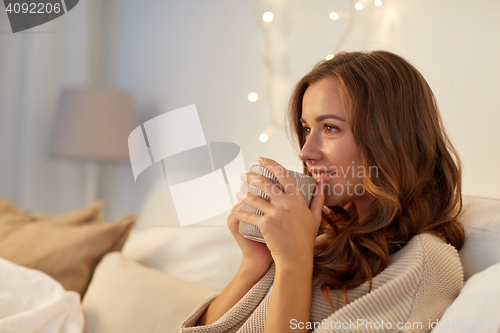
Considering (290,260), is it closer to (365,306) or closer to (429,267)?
(365,306)

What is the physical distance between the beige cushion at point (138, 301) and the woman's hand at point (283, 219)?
408 millimetres

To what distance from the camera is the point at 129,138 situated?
1.41 meters

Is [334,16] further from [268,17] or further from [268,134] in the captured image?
[268,134]

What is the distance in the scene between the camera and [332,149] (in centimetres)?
83

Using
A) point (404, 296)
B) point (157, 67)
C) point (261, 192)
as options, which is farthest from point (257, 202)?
point (157, 67)

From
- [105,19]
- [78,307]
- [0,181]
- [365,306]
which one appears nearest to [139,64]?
[105,19]

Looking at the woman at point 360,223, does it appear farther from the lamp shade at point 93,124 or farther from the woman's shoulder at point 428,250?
the lamp shade at point 93,124

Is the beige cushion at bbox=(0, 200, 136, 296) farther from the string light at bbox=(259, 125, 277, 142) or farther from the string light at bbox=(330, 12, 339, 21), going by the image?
the string light at bbox=(330, 12, 339, 21)

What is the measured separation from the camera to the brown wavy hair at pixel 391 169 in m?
0.79

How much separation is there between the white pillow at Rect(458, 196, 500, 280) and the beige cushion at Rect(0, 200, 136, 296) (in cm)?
101

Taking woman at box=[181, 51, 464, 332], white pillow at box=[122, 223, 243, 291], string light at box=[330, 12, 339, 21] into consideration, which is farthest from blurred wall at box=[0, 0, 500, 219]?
woman at box=[181, 51, 464, 332]

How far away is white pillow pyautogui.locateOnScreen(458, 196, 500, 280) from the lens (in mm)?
763

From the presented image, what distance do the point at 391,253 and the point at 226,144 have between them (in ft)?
2.36

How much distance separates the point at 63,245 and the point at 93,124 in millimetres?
457
